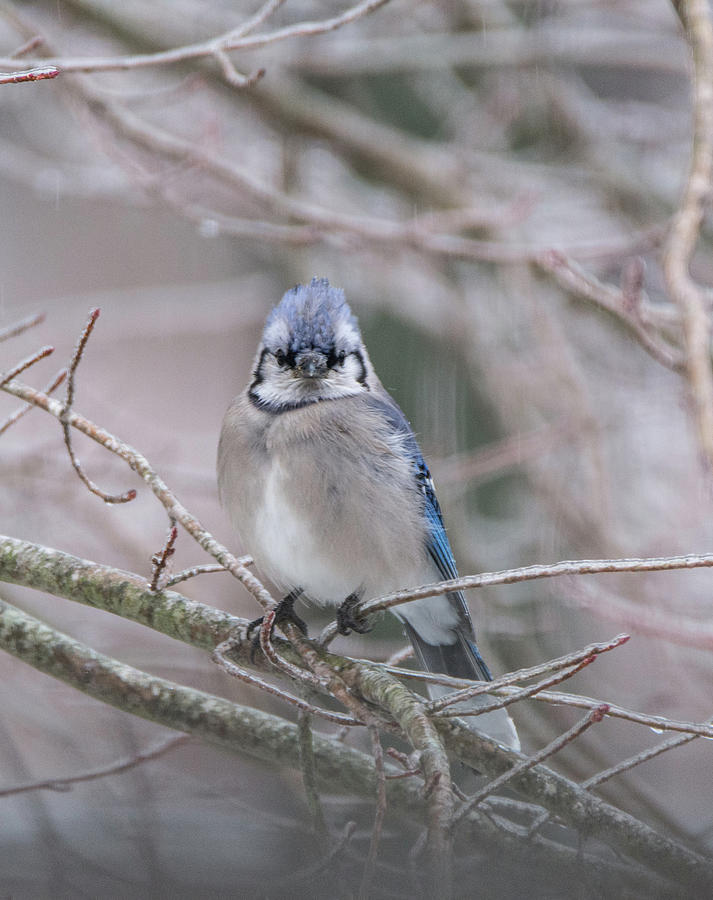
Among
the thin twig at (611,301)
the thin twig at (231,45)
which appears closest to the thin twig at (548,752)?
the thin twig at (611,301)

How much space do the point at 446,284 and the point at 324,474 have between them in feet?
5.59

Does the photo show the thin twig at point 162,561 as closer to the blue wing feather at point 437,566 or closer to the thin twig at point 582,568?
the thin twig at point 582,568

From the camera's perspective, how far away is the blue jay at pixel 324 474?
2.30 meters

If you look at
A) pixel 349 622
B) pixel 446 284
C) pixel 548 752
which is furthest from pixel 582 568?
pixel 446 284

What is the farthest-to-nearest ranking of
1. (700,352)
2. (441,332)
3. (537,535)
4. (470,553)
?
(441,332) → (537,535) → (470,553) → (700,352)

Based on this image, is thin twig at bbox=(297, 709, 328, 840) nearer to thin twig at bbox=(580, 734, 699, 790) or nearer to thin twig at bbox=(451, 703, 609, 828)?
thin twig at bbox=(451, 703, 609, 828)

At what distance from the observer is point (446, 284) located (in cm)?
382

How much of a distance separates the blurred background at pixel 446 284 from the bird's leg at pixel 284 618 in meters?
0.30

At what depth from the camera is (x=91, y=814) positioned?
1.56 meters

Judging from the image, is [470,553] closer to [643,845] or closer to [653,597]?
[653,597]

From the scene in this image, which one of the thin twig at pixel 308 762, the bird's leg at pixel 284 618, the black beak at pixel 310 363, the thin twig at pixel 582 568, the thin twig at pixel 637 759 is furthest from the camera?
the black beak at pixel 310 363

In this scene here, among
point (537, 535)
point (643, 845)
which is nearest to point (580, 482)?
point (537, 535)

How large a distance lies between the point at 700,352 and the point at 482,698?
0.95 meters

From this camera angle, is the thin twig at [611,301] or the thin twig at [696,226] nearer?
the thin twig at [696,226]
